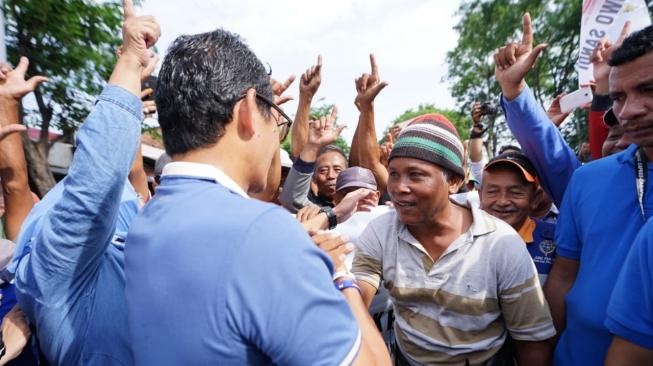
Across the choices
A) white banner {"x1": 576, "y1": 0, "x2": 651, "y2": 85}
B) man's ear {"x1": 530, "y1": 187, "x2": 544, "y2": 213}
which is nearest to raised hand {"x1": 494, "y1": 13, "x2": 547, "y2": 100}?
man's ear {"x1": 530, "y1": 187, "x2": 544, "y2": 213}

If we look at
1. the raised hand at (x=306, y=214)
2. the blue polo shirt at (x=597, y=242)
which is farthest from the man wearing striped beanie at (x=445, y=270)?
the raised hand at (x=306, y=214)

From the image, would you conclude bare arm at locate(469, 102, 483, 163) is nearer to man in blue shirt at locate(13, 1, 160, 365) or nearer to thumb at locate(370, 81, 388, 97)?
thumb at locate(370, 81, 388, 97)

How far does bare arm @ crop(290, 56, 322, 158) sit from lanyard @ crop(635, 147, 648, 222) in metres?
2.23

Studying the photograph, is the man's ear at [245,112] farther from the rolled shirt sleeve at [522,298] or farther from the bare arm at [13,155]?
the bare arm at [13,155]

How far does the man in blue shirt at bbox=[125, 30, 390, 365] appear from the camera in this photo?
949mm

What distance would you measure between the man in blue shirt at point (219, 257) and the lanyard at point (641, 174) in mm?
1198

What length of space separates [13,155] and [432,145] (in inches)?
85.5

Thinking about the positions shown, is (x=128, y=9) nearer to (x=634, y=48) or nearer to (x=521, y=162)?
(x=634, y=48)

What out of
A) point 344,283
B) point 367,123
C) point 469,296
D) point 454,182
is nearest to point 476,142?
point 367,123

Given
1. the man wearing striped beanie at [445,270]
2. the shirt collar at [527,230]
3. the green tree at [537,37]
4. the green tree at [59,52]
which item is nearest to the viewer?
the man wearing striped beanie at [445,270]

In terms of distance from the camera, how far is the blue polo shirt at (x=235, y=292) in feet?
3.10

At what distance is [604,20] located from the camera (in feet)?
12.6

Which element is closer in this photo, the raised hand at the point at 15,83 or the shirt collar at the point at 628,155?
the shirt collar at the point at 628,155

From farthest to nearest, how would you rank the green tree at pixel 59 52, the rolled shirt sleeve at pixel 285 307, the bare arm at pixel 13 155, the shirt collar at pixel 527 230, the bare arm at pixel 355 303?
1. the green tree at pixel 59 52
2. the shirt collar at pixel 527 230
3. the bare arm at pixel 13 155
4. the bare arm at pixel 355 303
5. the rolled shirt sleeve at pixel 285 307
